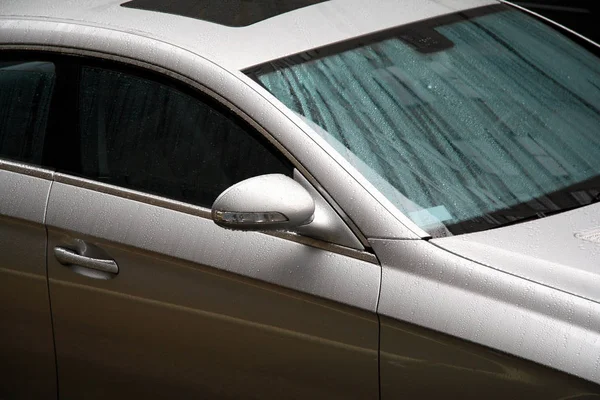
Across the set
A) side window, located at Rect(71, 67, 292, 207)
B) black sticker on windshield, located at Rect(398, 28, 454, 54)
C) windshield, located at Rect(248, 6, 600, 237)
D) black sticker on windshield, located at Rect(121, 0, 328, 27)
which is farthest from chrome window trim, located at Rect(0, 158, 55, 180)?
black sticker on windshield, located at Rect(398, 28, 454, 54)

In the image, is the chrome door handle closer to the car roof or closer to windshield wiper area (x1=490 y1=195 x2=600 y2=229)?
the car roof

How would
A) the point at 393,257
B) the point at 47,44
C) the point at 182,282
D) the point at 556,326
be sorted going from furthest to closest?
the point at 47,44 < the point at 182,282 < the point at 393,257 < the point at 556,326

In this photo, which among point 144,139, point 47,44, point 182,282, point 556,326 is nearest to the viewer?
point 556,326

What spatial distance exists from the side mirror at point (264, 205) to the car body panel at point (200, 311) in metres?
0.14

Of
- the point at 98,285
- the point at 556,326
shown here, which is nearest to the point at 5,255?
the point at 98,285

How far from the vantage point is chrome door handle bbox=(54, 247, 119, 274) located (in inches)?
137

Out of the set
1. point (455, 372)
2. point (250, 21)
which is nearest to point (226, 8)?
point (250, 21)

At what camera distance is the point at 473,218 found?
315 cm

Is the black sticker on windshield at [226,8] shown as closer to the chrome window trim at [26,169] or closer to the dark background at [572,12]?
the chrome window trim at [26,169]

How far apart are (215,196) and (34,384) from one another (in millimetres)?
907

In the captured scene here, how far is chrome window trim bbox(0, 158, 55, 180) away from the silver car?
0.01m

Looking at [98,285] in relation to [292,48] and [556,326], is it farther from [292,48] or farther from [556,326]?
[556,326]

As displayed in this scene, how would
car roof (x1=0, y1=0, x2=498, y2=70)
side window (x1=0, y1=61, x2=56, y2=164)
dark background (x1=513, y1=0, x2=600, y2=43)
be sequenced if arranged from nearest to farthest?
car roof (x1=0, y1=0, x2=498, y2=70)
side window (x1=0, y1=61, x2=56, y2=164)
dark background (x1=513, y1=0, x2=600, y2=43)

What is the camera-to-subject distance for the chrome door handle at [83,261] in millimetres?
3486
